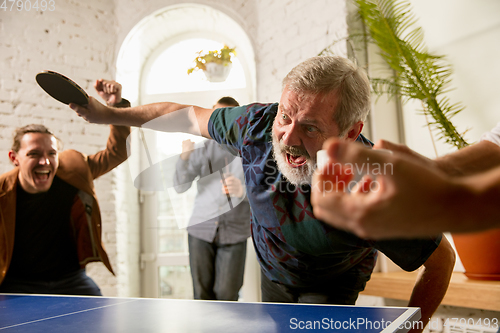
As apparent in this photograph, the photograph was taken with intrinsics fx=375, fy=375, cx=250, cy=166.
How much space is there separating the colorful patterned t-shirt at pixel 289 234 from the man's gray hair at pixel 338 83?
0.15 m

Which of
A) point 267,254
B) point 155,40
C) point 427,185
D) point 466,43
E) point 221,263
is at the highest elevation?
point 155,40

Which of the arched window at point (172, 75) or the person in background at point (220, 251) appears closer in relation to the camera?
the person in background at point (220, 251)

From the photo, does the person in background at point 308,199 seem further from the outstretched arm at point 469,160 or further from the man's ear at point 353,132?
the outstretched arm at point 469,160

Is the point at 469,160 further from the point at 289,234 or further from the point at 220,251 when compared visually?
the point at 220,251

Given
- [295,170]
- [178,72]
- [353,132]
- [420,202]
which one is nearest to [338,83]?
[353,132]

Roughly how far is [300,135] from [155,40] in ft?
7.65

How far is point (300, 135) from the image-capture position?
1.20 meters

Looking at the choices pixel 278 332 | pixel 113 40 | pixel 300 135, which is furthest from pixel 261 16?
pixel 278 332

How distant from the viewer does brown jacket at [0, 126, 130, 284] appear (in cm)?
190

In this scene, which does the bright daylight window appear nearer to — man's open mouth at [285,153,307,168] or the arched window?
the arched window

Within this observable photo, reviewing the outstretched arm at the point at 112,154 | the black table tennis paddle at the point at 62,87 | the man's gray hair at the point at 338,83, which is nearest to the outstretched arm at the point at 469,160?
the man's gray hair at the point at 338,83

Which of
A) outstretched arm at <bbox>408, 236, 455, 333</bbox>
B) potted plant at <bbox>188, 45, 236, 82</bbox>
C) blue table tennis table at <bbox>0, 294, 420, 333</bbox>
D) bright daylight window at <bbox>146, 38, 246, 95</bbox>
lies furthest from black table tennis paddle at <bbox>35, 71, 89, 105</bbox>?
potted plant at <bbox>188, 45, 236, 82</bbox>

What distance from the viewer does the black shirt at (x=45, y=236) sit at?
1953mm

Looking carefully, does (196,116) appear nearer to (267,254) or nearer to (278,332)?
(267,254)
